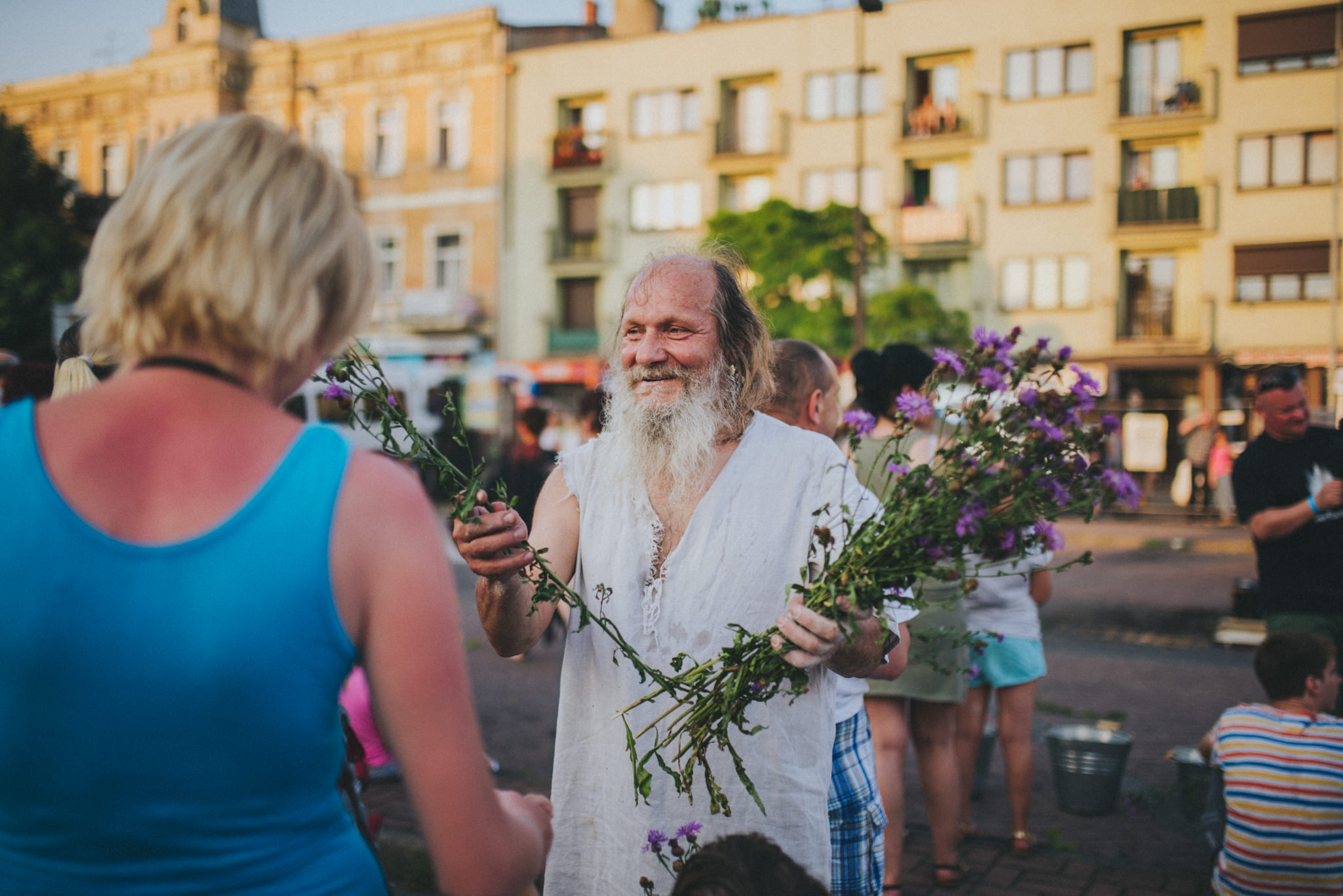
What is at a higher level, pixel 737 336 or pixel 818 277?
pixel 818 277

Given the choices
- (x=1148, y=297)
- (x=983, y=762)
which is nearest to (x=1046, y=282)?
(x=1148, y=297)

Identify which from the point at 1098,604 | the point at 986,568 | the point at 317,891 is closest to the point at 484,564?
the point at 317,891

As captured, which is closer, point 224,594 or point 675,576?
point 224,594

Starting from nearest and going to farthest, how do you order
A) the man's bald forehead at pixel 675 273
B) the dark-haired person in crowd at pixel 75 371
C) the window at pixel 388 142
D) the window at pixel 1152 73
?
the man's bald forehead at pixel 675 273, the dark-haired person in crowd at pixel 75 371, the window at pixel 1152 73, the window at pixel 388 142

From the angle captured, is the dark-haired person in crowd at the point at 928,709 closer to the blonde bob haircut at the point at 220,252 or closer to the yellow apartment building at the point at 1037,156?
the blonde bob haircut at the point at 220,252

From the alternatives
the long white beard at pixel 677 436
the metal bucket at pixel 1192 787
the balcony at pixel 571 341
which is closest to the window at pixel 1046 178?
the balcony at pixel 571 341

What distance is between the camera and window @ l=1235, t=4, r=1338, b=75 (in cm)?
2542

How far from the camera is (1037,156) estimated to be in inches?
1093

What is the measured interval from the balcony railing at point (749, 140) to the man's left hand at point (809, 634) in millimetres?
29132

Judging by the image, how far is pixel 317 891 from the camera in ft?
4.05

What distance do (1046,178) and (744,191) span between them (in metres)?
8.51

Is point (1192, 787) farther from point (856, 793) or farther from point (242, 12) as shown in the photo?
point (242, 12)

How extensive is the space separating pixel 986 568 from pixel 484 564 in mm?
3040

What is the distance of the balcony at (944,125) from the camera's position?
27938 mm
